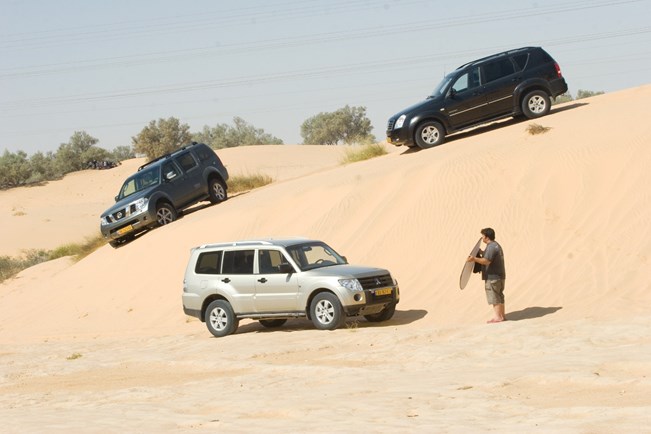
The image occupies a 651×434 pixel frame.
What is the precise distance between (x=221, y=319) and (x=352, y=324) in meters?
2.29

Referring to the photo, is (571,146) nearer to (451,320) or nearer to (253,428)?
(451,320)

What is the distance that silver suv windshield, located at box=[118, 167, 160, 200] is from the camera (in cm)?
3009

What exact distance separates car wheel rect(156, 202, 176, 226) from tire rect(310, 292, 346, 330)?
12857 mm

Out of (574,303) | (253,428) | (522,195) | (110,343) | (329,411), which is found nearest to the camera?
(253,428)

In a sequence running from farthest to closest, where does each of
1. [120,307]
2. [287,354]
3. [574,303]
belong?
[120,307]
[574,303]
[287,354]

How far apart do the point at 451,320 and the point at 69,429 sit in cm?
897

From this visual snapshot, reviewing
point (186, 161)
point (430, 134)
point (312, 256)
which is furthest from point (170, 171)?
point (312, 256)

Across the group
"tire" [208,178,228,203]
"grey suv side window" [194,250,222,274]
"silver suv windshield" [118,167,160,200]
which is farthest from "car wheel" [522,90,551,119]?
"grey suv side window" [194,250,222,274]

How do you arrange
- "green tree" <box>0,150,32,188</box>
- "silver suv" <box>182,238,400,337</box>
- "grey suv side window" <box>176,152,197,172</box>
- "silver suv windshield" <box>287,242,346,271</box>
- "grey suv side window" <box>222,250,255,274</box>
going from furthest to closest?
"green tree" <box>0,150,32,188</box> < "grey suv side window" <box>176,152,197,172</box> < "grey suv side window" <box>222,250,255,274</box> < "silver suv windshield" <box>287,242,346,271</box> < "silver suv" <box>182,238,400,337</box>

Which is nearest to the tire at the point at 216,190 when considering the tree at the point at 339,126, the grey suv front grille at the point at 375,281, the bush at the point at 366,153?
the bush at the point at 366,153

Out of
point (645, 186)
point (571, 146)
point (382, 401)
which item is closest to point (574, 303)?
point (645, 186)

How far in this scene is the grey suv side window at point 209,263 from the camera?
18.5 m

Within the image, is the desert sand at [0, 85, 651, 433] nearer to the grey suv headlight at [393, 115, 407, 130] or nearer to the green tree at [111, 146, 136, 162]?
the grey suv headlight at [393, 115, 407, 130]

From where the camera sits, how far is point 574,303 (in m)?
17.3
